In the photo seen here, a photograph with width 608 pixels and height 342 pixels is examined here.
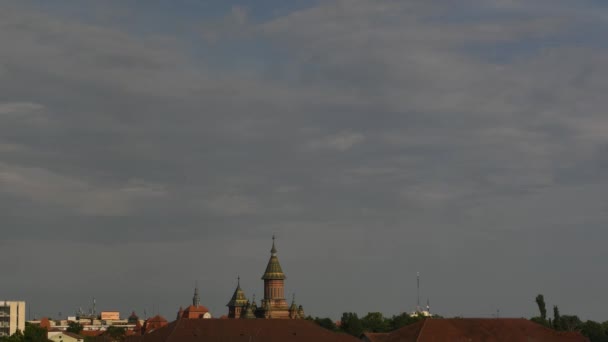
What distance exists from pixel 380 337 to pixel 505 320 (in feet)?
63.8

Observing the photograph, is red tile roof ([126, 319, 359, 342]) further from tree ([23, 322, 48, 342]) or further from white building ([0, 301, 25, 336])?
white building ([0, 301, 25, 336])

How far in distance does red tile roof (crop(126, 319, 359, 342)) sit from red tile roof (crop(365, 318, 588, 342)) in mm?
12074

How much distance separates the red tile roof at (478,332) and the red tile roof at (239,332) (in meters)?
12.1

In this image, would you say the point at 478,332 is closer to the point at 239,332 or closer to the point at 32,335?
the point at 239,332

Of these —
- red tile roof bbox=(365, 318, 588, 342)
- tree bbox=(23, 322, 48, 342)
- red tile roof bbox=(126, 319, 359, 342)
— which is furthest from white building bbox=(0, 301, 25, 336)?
red tile roof bbox=(365, 318, 588, 342)

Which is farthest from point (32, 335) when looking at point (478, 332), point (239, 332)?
point (478, 332)

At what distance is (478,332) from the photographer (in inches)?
5527

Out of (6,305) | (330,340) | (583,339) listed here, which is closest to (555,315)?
(583,339)

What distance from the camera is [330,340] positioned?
130750 millimetres

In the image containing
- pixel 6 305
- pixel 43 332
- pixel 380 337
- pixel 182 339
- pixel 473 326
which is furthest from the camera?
pixel 6 305

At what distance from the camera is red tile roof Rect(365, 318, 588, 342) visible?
138875mm

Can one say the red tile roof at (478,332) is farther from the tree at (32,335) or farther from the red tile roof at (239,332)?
the tree at (32,335)

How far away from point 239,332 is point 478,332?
34357 millimetres

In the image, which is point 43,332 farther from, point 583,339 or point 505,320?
point 583,339
